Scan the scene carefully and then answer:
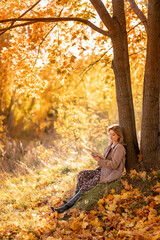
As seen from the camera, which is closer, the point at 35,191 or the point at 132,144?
the point at 132,144

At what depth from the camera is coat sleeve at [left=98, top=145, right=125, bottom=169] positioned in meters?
4.84

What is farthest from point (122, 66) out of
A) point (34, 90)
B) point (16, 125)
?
point (16, 125)

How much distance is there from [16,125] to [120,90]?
12882 mm

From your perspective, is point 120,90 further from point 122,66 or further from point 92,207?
point 92,207

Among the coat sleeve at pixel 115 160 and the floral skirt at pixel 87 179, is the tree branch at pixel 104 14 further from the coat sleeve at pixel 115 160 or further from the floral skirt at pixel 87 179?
the floral skirt at pixel 87 179

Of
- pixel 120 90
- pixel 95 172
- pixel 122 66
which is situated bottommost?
pixel 95 172

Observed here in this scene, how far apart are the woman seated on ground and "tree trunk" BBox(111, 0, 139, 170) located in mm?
212

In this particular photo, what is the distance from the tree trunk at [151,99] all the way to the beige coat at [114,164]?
0.47 m

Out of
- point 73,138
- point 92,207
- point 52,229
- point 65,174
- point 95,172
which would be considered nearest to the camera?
point 52,229

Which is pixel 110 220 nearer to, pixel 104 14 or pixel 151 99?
pixel 151 99

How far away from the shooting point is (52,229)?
418 centimetres

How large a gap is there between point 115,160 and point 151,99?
1271mm

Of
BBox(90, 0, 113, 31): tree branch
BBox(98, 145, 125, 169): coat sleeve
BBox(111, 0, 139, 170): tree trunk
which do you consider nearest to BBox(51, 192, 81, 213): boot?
BBox(98, 145, 125, 169): coat sleeve

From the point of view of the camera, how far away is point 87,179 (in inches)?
208
